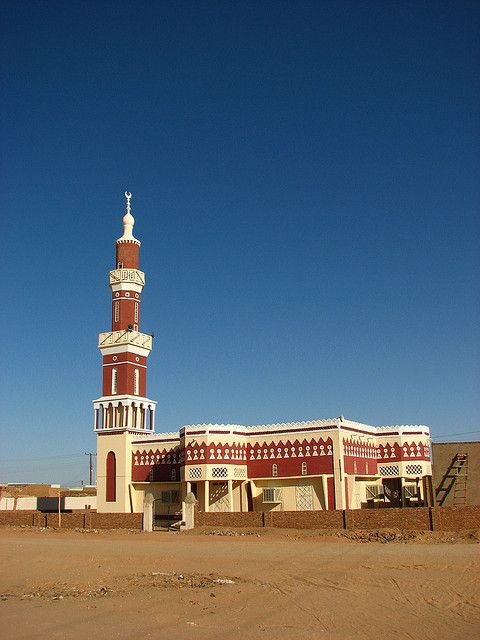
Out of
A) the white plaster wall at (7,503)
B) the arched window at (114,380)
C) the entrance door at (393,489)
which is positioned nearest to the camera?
the entrance door at (393,489)

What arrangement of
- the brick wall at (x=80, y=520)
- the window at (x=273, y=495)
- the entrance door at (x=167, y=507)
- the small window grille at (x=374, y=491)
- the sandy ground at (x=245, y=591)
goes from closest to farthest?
the sandy ground at (x=245, y=591)
the brick wall at (x=80, y=520)
the window at (x=273, y=495)
the entrance door at (x=167, y=507)
the small window grille at (x=374, y=491)

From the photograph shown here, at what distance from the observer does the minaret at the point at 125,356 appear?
59.3 meters

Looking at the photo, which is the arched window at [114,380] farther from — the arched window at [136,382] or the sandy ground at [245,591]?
the sandy ground at [245,591]

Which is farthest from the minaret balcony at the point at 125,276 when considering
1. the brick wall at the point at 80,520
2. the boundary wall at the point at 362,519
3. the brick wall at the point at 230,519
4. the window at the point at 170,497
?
the boundary wall at the point at 362,519

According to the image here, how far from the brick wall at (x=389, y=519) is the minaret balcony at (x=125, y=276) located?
102 feet

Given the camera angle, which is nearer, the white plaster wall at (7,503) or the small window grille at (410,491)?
the small window grille at (410,491)

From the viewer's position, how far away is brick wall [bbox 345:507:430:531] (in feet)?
118

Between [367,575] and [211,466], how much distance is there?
3001cm

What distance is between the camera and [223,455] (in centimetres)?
5275

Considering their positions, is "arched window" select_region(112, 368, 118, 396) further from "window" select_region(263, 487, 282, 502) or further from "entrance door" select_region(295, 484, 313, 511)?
"entrance door" select_region(295, 484, 313, 511)

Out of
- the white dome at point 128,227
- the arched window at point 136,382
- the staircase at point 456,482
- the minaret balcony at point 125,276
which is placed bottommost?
the staircase at point 456,482

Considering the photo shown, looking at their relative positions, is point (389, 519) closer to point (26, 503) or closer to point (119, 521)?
point (119, 521)

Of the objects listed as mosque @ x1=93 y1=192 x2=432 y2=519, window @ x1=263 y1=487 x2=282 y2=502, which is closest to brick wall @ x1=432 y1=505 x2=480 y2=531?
mosque @ x1=93 y1=192 x2=432 y2=519

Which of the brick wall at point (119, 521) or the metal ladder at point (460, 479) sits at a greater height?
the metal ladder at point (460, 479)
